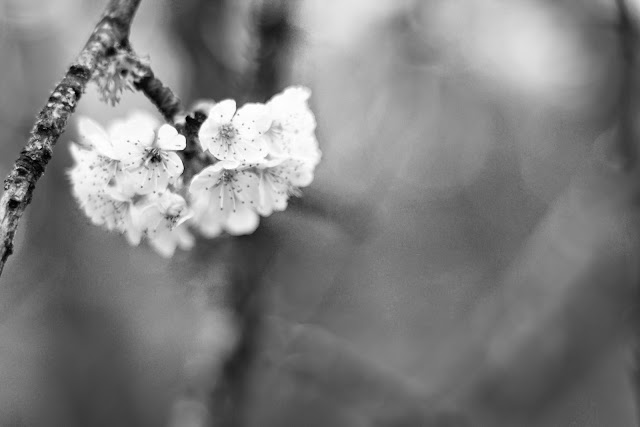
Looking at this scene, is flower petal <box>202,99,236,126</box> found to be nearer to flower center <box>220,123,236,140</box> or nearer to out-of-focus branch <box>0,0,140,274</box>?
flower center <box>220,123,236,140</box>

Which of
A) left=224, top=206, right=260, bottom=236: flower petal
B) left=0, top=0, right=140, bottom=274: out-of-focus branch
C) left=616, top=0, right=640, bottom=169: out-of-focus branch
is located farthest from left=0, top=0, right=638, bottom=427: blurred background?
left=0, top=0, right=140, bottom=274: out-of-focus branch

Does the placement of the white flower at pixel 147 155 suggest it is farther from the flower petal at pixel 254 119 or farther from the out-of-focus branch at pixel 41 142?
the out-of-focus branch at pixel 41 142

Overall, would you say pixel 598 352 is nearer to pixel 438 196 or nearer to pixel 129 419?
pixel 129 419

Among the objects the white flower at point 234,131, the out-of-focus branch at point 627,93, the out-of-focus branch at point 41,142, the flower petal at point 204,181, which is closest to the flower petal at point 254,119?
the white flower at point 234,131

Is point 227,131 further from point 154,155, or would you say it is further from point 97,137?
point 97,137

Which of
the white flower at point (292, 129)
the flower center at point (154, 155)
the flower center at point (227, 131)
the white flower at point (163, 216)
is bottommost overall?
the white flower at point (163, 216)

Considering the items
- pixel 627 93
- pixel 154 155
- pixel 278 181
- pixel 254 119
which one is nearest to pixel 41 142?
pixel 154 155

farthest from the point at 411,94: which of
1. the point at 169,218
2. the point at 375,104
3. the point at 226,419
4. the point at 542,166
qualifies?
the point at 542,166
